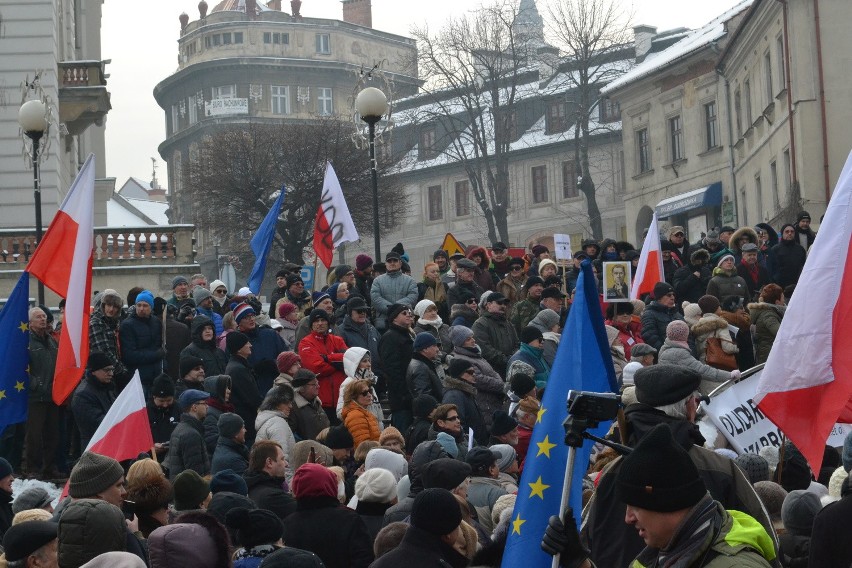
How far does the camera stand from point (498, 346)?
15711 mm

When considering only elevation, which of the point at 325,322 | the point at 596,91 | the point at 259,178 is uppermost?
the point at 596,91

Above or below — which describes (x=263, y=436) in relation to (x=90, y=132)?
below

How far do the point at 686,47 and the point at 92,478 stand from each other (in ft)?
153

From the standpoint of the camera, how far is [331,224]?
20469mm

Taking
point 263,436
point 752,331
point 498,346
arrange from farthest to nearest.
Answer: point 752,331
point 498,346
point 263,436

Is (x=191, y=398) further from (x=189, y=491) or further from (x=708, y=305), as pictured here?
(x=708, y=305)

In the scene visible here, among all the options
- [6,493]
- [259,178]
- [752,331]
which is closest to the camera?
[6,493]

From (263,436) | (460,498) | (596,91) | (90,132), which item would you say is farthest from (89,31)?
(460,498)

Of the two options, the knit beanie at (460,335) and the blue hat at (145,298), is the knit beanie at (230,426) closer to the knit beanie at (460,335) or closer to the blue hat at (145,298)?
the knit beanie at (460,335)

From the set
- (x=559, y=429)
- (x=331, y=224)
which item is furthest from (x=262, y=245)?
(x=559, y=429)

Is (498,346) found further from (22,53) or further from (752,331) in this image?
(22,53)

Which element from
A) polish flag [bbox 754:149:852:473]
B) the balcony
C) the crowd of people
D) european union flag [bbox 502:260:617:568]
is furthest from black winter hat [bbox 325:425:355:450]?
the balcony

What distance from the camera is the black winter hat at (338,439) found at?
10953 mm

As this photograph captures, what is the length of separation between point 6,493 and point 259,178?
36950 millimetres
